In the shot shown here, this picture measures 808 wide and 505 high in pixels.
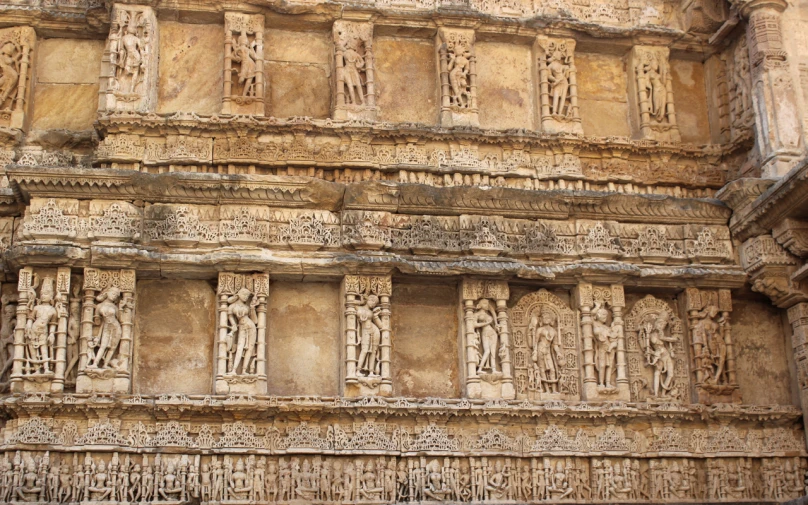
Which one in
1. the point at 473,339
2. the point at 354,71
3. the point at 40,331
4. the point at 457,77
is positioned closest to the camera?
the point at 40,331

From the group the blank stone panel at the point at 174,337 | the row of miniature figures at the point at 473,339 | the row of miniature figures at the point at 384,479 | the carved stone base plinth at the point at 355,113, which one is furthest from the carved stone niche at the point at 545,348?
the blank stone panel at the point at 174,337

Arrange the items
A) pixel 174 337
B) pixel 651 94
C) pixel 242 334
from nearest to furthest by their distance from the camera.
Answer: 1. pixel 242 334
2. pixel 174 337
3. pixel 651 94

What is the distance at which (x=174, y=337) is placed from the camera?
37.4 ft

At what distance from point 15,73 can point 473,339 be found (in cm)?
561

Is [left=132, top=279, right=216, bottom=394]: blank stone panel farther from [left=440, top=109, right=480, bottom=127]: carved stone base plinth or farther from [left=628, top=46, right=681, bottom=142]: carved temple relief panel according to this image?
[left=628, top=46, right=681, bottom=142]: carved temple relief panel

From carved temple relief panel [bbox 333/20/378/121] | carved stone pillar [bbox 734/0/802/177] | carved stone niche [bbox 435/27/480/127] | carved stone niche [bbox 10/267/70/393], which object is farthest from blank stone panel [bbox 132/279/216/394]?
carved stone pillar [bbox 734/0/802/177]

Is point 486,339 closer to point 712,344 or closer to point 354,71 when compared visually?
point 712,344

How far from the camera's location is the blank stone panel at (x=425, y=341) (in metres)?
11.6

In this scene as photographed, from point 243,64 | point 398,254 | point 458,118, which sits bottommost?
point 398,254

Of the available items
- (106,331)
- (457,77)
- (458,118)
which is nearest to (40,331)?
(106,331)

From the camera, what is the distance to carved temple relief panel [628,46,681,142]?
42.9 ft

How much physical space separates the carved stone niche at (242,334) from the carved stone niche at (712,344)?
442cm

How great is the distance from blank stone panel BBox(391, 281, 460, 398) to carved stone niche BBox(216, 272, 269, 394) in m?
1.36

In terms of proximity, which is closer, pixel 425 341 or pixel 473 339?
pixel 473 339
